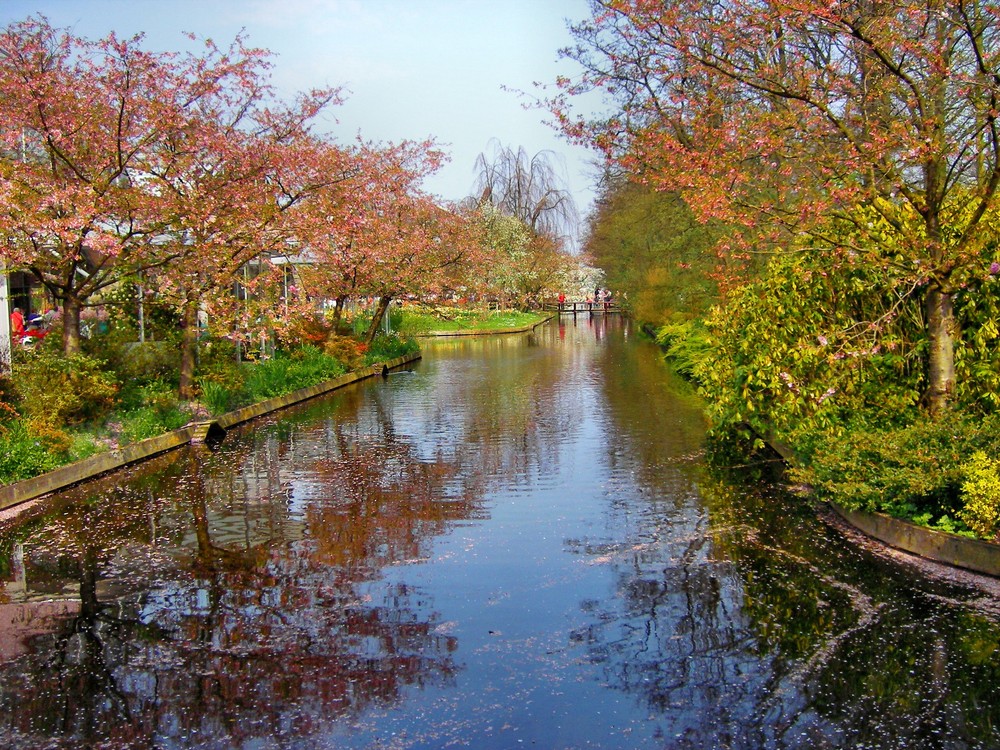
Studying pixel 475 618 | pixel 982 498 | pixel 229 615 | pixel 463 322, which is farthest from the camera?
pixel 463 322

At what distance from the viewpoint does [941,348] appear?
9023 millimetres

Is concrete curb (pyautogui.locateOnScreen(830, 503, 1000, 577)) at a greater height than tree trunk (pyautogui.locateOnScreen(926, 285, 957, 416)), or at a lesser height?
lesser

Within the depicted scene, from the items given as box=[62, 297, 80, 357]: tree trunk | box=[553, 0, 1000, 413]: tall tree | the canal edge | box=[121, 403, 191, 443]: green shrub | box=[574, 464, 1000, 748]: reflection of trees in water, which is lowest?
box=[574, 464, 1000, 748]: reflection of trees in water

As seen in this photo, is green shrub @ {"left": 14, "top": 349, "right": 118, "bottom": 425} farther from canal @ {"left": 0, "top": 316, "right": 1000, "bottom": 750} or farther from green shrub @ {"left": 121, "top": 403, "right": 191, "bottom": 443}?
canal @ {"left": 0, "top": 316, "right": 1000, "bottom": 750}

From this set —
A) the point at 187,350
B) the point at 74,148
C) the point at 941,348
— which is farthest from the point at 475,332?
the point at 941,348

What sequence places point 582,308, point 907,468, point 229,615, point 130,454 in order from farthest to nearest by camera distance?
point 582,308 → point 130,454 → point 907,468 → point 229,615

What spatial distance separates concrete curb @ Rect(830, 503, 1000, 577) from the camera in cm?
652

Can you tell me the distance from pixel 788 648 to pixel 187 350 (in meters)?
12.5

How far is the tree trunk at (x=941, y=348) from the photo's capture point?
29.5ft

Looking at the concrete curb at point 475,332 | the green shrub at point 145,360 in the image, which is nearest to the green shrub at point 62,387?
the green shrub at point 145,360

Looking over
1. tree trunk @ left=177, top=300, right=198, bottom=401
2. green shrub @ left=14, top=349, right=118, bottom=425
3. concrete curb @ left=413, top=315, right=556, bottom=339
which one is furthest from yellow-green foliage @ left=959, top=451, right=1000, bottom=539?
concrete curb @ left=413, top=315, right=556, bottom=339

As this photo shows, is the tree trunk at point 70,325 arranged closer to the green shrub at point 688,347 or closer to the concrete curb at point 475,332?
the green shrub at point 688,347

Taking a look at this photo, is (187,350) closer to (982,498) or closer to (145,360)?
(145,360)

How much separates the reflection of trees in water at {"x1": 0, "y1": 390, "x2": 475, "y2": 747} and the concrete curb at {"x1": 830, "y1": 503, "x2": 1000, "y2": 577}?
11.9ft
